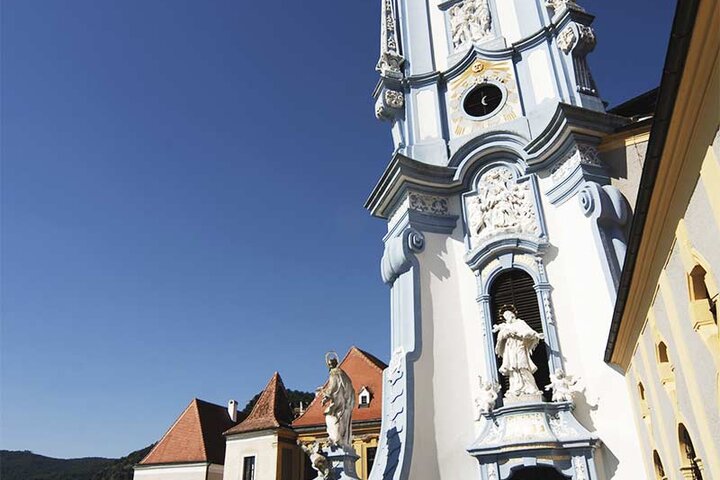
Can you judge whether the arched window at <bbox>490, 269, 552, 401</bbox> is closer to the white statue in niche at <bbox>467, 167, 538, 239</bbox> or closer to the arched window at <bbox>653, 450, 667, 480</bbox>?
the white statue in niche at <bbox>467, 167, 538, 239</bbox>

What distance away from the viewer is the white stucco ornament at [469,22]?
45.6 ft

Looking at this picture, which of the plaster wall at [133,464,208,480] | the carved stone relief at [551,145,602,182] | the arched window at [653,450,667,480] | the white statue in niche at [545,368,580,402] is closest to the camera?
the arched window at [653,450,667,480]

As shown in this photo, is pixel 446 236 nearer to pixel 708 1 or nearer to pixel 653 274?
pixel 653 274

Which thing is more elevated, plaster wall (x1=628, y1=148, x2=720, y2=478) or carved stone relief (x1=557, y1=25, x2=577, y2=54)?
carved stone relief (x1=557, y1=25, x2=577, y2=54)

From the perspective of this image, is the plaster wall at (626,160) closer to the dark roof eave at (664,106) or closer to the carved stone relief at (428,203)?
the carved stone relief at (428,203)

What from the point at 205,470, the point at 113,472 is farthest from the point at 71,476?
the point at 205,470

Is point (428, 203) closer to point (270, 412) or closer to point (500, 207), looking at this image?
point (500, 207)

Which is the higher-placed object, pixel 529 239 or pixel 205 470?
pixel 529 239

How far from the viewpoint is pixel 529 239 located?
10883mm

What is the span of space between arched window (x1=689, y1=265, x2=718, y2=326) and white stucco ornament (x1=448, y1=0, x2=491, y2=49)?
10.8 meters

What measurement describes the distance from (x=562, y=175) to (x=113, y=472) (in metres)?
53.5

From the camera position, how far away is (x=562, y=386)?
31.1ft

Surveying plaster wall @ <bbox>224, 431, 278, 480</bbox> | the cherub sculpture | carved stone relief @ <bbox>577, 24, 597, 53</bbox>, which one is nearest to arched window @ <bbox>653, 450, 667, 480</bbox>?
the cherub sculpture

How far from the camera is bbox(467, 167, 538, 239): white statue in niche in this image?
37.0 ft
